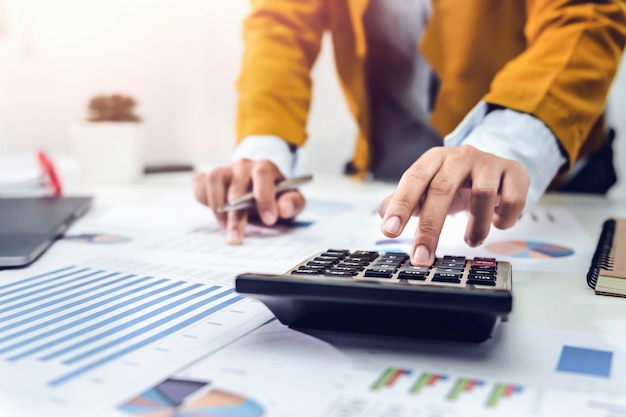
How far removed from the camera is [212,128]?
5.31 ft

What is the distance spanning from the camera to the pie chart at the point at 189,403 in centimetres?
27

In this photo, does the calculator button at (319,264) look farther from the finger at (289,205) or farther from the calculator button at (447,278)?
the finger at (289,205)

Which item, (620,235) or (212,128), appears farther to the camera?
(212,128)

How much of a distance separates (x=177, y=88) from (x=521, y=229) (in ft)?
3.84

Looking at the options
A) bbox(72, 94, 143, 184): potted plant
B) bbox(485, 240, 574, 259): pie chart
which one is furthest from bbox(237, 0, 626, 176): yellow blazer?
bbox(72, 94, 143, 184): potted plant

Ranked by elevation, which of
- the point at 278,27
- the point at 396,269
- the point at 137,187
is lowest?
the point at 137,187

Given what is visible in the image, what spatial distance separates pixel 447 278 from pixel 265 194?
37 centimetres

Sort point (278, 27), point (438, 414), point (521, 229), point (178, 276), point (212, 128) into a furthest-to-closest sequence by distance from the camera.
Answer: point (212, 128)
point (278, 27)
point (521, 229)
point (178, 276)
point (438, 414)

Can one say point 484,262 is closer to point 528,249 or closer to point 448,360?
point 448,360

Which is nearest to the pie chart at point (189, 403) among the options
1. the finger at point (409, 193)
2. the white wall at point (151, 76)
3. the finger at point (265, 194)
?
the finger at point (409, 193)

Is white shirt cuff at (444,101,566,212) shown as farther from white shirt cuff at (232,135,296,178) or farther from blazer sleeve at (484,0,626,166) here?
white shirt cuff at (232,135,296,178)

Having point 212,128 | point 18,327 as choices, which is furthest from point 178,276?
point 212,128

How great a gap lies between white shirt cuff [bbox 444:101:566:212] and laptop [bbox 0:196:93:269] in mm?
429

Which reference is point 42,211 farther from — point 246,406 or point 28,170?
point 246,406
